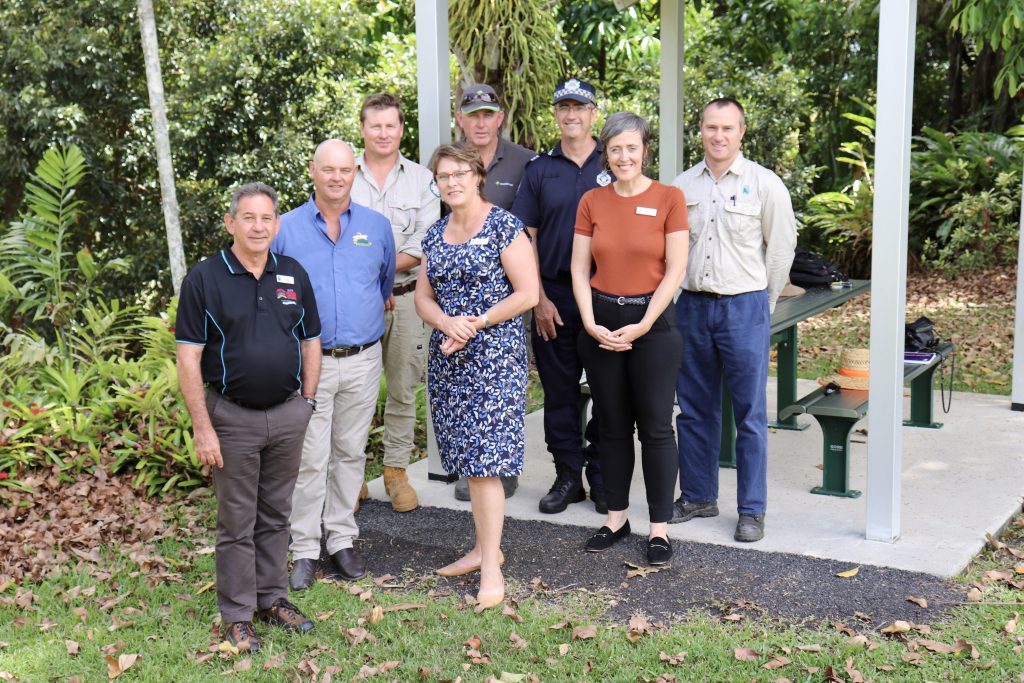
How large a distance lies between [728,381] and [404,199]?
68.6 inches

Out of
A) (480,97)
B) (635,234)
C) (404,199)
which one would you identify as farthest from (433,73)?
(635,234)

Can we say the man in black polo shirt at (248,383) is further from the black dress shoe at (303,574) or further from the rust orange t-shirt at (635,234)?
the rust orange t-shirt at (635,234)

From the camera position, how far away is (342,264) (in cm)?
446

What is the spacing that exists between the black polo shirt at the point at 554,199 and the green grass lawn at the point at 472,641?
1577 mm

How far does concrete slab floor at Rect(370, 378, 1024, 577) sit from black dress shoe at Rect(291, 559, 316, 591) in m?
1.14

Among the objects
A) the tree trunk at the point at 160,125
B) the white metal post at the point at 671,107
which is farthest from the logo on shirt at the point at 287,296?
the tree trunk at the point at 160,125

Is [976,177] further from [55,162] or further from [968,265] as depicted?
[55,162]

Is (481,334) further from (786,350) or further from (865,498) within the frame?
(786,350)

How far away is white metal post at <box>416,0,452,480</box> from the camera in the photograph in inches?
224

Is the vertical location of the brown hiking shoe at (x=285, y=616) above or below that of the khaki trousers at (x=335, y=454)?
below

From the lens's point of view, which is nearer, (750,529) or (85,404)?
(750,529)

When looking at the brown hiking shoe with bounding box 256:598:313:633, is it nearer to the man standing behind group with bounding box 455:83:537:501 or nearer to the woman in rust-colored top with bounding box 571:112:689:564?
the woman in rust-colored top with bounding box 571:112:689:564

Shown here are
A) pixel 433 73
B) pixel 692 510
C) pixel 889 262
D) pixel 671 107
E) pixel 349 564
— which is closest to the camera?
pixel 889 262

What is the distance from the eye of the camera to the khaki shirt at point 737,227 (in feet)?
15.5
